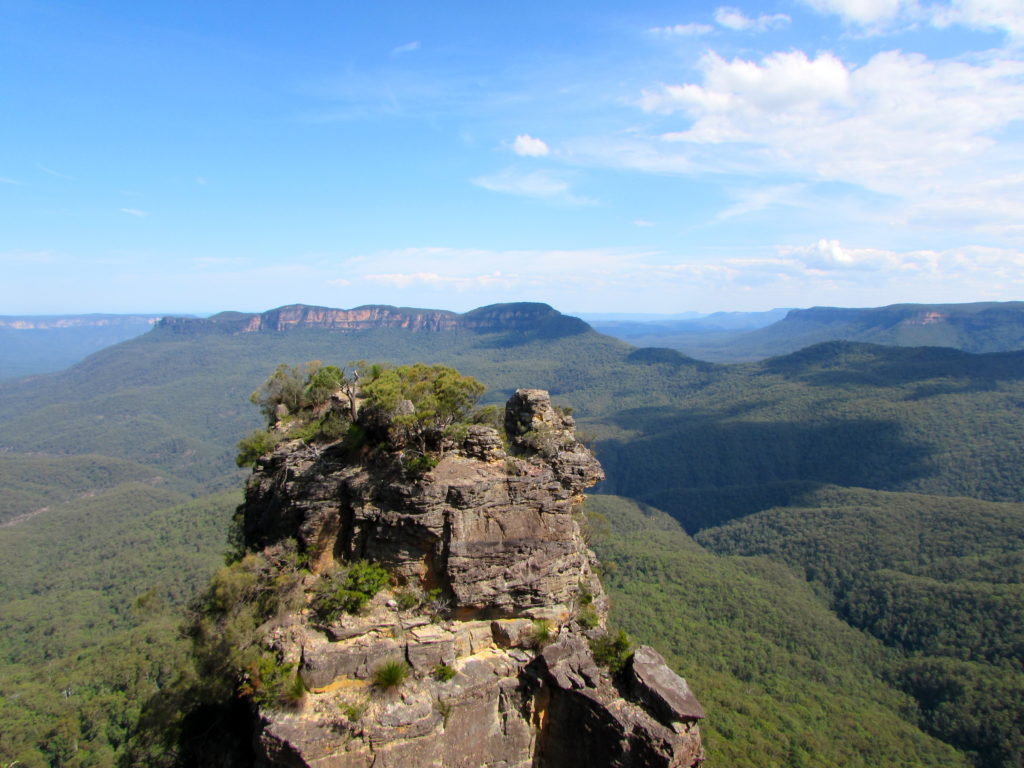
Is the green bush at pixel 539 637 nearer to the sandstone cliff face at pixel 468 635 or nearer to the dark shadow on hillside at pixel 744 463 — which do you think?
the sandstone cliff face at pixel 468 635

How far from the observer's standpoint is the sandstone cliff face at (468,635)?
1348 cm

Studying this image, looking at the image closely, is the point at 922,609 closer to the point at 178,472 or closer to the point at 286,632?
the point at 286,632

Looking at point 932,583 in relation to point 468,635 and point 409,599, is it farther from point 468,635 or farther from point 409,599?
point 409,599

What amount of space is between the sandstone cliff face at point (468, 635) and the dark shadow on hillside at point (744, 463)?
367ft

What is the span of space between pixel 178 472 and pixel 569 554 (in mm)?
193066

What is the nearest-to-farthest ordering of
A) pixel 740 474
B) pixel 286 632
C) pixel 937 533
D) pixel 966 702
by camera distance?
pixel 286 632 → pixel 966 702 → pixel 937 533 → pixel 740 474

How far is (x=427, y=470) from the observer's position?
54.7 feet

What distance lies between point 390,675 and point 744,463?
14990 centimetres

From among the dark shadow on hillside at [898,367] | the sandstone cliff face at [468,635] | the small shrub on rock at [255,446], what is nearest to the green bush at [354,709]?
the sandstone cliff face at [468,635]

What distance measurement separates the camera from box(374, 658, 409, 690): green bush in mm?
13773

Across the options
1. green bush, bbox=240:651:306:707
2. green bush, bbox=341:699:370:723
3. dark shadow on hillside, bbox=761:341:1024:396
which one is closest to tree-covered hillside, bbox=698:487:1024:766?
green bush, bbox=341:699:370:723

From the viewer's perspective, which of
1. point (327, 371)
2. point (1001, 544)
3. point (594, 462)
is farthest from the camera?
point (1001, 544)

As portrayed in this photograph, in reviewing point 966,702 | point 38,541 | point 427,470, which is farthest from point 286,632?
point 38,541

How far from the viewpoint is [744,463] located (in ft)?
481
